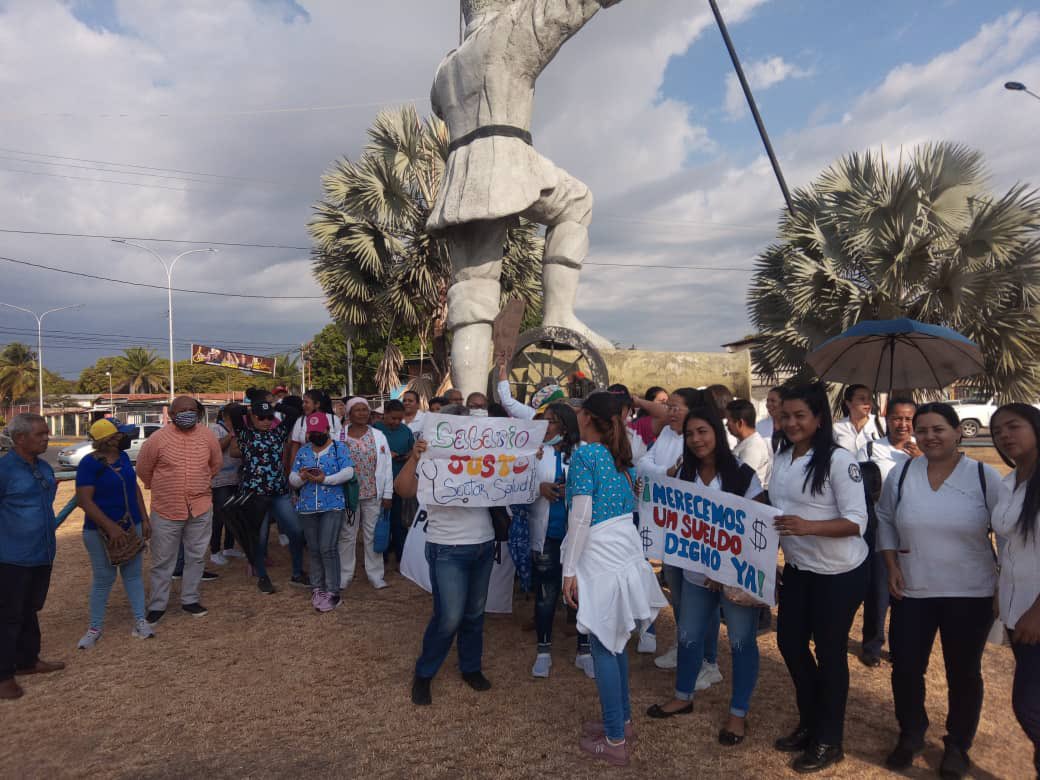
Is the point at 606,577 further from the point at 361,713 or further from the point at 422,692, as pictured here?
the point at 361,713

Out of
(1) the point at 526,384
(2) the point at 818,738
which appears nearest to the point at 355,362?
(1) the point at 526,384

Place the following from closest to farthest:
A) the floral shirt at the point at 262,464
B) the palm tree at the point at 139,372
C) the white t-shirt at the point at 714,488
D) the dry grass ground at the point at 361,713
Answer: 1. the dry grass ground at the point at 361,713
2. the white t-shirt at the point at 714,488
3. the floral shirt at the point at 262,464
4. the palm tree at the point at 139,372

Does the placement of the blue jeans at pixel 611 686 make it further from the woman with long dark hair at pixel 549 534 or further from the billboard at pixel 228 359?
the billboard at pixel 228 359

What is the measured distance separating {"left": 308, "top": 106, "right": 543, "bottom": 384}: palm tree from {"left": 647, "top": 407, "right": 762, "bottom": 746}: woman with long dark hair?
11789mm

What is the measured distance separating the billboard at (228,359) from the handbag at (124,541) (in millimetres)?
49938

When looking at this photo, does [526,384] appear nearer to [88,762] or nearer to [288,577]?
[288,577]

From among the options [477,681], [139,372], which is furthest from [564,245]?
[139,372]

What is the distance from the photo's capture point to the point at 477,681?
4.02m

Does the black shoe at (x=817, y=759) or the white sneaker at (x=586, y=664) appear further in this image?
the white sneaker at (x=586, y=664)

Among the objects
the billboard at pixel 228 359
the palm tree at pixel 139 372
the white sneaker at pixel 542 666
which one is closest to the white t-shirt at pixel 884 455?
the white sneaker at pixel 542 666

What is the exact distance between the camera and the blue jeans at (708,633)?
3248mm

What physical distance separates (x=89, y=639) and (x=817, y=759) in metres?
4.64

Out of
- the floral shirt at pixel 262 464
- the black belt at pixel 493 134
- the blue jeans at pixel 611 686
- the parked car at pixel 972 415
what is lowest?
the blue jeans at pixel 611 686

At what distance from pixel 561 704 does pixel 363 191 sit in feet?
41.8
